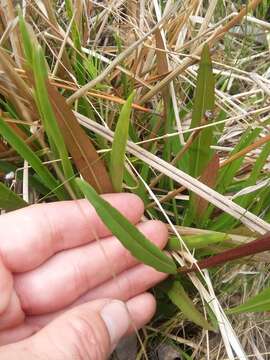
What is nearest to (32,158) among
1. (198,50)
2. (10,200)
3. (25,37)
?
(10,200)

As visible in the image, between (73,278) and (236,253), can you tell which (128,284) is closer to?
(73,278)

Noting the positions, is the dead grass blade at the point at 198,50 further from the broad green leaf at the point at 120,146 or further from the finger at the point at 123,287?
the finger at the point at 123,287

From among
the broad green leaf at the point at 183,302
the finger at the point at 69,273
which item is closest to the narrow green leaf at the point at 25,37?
the finger at the point at 69,273

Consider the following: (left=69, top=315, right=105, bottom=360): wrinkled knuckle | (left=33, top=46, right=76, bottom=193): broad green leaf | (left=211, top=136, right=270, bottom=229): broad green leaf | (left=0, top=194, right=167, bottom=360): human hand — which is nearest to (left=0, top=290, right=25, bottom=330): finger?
(left=0, top=194, right=167, bottom=360): human hand

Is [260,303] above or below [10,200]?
below

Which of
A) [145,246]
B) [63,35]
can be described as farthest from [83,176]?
[63,35]

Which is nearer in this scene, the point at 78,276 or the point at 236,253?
the point at 236,253

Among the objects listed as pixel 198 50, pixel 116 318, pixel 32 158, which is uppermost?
pixel 198 50
